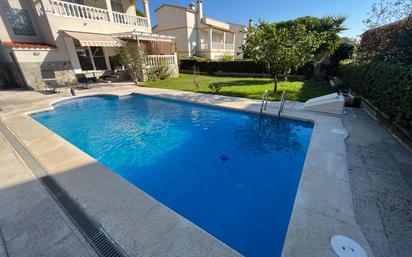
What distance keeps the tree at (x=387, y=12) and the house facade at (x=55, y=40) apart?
20.0m

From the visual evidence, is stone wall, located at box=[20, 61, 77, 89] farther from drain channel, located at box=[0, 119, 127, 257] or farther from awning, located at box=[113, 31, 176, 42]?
drain channel, located at box=[0, 119, 127, 257]

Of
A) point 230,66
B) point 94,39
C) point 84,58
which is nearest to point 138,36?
point 94,39

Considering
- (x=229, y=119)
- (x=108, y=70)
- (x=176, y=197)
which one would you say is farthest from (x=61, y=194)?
(x=108, y=70)

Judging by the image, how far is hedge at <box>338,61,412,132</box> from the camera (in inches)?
239

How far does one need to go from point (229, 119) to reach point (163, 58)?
16378 millimetres

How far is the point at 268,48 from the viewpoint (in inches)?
468

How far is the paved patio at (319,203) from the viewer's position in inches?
121

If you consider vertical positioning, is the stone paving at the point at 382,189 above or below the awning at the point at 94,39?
→ below

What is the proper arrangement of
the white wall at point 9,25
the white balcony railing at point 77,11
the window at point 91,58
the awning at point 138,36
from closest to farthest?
1. the white wall at point 9,25
2. the white balcony railing at point 77,11
3. the awning at point 138,36
4. the window at point 91,58

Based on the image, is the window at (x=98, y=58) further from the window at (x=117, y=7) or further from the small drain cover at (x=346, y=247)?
the small drain cover at (x=346, y=247)

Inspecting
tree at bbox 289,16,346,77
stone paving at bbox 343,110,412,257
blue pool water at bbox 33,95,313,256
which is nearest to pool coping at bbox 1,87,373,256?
stone paving at bbox 343,110,412,257

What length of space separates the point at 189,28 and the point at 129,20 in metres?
13.8

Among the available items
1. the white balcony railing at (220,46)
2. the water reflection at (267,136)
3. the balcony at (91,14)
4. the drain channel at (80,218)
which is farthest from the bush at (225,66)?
the drain channel at (80,218)

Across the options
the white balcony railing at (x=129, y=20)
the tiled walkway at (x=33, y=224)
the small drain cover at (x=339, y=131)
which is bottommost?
the tiled walkway at (x=33, y=224)
